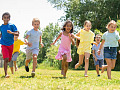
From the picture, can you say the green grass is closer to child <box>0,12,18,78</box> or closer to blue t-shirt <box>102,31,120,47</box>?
child <box>0,12,18,78</box>

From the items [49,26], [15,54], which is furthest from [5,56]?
[49,26]

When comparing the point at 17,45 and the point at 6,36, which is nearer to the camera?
the point at 6,36

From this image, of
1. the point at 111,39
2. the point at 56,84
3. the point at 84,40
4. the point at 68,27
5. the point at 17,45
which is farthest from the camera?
the point at 17,45

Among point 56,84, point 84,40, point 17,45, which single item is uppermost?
point 84,40

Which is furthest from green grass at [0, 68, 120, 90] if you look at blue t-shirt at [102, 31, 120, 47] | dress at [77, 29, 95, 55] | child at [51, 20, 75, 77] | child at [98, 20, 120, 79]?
dress at [77, 29, 95, 55]

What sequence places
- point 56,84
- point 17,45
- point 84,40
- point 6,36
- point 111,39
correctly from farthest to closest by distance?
point 17,45, point 84,40, point 111,39, point 6,36, point 56,84

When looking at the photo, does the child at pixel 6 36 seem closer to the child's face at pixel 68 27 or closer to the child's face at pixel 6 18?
the child's face at pixel 6 18

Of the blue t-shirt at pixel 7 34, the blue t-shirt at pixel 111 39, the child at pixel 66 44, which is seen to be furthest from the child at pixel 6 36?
the blue t-shirt at pixel 111 39

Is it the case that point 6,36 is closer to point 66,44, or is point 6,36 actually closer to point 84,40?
point 66,44

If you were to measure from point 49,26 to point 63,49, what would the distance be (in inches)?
2088

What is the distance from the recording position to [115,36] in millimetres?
7523

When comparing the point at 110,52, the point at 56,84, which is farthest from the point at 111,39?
the point at 56,84

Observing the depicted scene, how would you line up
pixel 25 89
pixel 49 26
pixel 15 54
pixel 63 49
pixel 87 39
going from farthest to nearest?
pixel 49 26, pixel 15 54, pixel 87 39, pixel 63 49, pixel 25 89

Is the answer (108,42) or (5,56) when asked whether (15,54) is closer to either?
(5,56)
